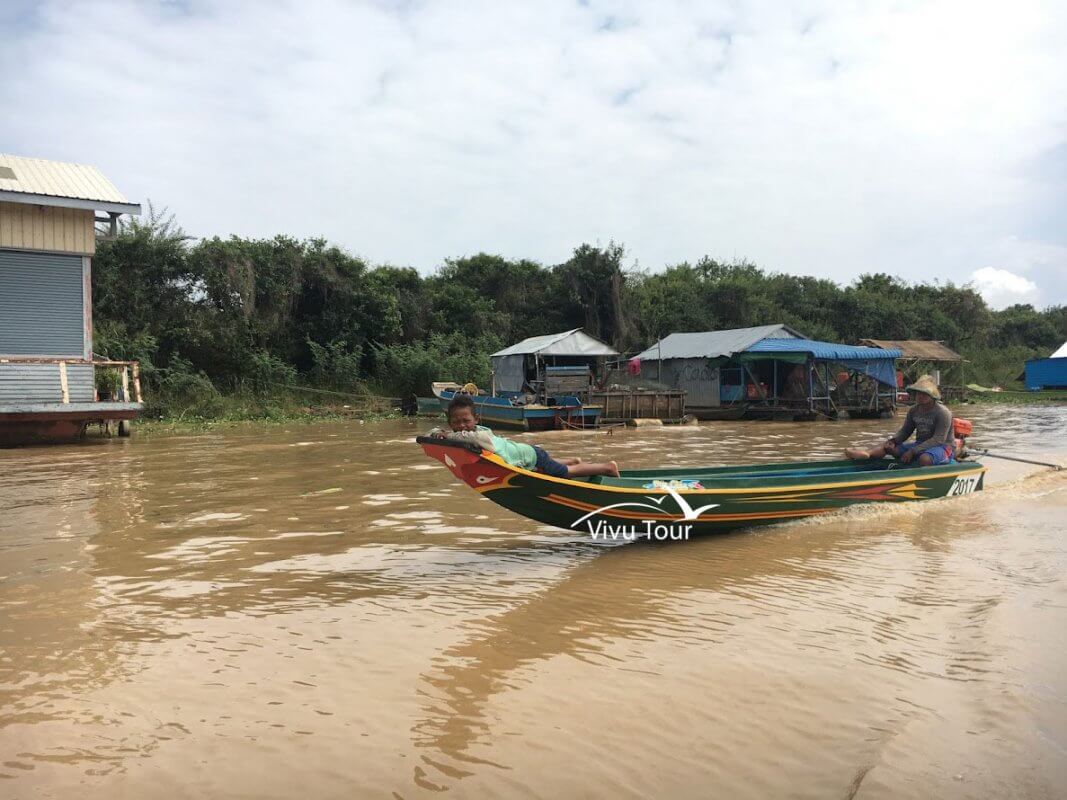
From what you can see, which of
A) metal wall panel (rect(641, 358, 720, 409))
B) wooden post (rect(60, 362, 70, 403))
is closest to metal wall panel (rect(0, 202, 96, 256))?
wooden post (rect(60, 362, 70, 403))

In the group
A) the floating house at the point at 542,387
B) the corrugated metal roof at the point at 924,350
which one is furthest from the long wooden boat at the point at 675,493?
the corrugated metal roof at the point at 924,350

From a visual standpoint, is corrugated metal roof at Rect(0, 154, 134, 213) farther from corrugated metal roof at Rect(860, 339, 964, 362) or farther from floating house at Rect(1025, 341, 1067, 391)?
floating house at Rect(1025, 341, 1067, 391)

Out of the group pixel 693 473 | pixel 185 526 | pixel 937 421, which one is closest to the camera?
pixel 185 526

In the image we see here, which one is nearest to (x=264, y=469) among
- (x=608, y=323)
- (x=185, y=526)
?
(x=185, y=526)

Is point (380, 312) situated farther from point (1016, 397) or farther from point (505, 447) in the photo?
point (1016, 397)

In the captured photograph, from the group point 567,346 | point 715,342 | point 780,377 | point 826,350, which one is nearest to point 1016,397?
point 780,377

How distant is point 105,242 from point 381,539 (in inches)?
852

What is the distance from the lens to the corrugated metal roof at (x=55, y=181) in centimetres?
1480

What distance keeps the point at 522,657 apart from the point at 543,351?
1910cm

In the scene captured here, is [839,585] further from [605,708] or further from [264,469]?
[264,469]

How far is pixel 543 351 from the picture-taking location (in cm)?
2298

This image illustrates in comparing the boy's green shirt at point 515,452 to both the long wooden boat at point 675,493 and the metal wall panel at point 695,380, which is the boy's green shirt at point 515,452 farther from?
the metal wall panel at point 695,380

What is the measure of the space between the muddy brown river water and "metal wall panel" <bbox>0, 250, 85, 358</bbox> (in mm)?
8763

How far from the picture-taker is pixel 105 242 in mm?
24141
